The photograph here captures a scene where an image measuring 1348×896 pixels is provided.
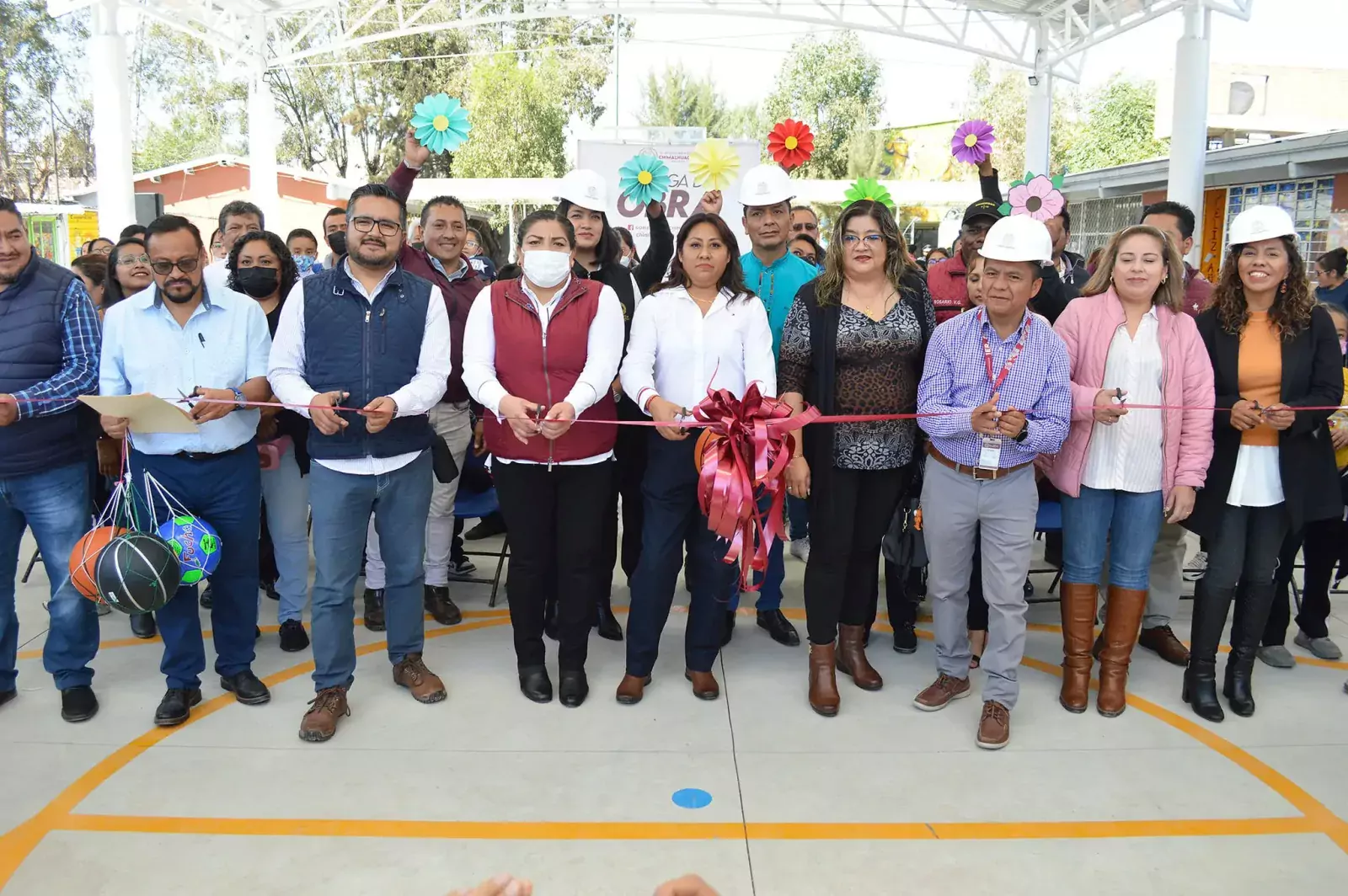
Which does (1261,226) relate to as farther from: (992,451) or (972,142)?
(972,142)

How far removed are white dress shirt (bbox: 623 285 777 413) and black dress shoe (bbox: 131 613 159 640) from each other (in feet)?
9.15

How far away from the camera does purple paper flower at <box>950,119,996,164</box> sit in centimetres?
529

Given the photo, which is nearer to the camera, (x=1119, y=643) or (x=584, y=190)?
(x=1119, y=643)

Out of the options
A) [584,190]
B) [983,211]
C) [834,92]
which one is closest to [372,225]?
[584,190]

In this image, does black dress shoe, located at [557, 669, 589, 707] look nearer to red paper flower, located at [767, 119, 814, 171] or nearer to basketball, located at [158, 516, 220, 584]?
basketball, located at [158, 516, 220, 584]

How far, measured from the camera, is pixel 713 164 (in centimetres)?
525

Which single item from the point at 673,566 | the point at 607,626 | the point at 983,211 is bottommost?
the point at 607,626

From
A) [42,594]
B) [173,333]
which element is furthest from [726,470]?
[42,594]

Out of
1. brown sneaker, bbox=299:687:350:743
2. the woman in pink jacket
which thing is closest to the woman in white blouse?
brown sneaker, bbox=299:687:350:743

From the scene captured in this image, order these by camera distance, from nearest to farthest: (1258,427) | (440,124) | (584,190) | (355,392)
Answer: (355,392), (1258,427), (440,124), (584,190)

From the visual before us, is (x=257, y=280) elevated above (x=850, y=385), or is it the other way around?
(x=257, y=280)

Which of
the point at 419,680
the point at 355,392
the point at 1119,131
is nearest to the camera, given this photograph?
the point at 355,392

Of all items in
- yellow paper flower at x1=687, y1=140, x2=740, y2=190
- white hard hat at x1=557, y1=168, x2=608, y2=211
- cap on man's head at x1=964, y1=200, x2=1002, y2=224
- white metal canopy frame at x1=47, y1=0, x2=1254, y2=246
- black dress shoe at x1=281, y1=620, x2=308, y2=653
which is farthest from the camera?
white metal canopy frame at x1=47, y1=0, x2=1254, y2=246

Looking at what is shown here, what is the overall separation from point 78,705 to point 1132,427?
4.28 m
